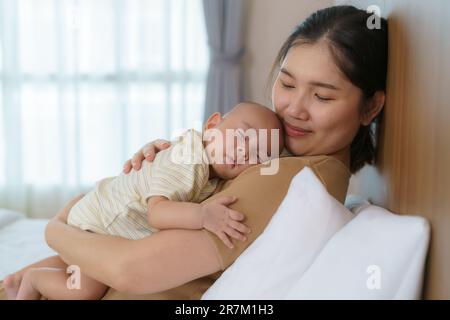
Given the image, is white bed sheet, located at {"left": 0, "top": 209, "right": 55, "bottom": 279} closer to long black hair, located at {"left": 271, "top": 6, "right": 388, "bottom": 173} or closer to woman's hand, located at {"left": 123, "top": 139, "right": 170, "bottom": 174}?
woman's hand, located at {"left": 123, "top": 139, "right": 170, "bottom": 174}

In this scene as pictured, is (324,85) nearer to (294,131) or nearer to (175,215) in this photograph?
(294,131)

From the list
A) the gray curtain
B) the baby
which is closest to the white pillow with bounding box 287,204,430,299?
the baby

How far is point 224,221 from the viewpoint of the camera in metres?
1.06

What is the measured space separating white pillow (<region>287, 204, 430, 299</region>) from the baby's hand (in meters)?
0.16

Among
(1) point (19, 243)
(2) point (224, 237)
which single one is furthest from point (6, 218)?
(2) point (224, 237)

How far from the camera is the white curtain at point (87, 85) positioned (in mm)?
3852

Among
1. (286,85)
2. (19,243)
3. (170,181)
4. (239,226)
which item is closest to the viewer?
(239,226)

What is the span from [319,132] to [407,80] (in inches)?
10.8

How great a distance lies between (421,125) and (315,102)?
335mm

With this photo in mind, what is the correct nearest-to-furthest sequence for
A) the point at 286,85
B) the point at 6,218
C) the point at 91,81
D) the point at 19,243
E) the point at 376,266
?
the point at 376,266
the point at 286,85
the point at 19,243
the point at 6,218
the point at 91,81

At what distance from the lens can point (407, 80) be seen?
1.17 meters
